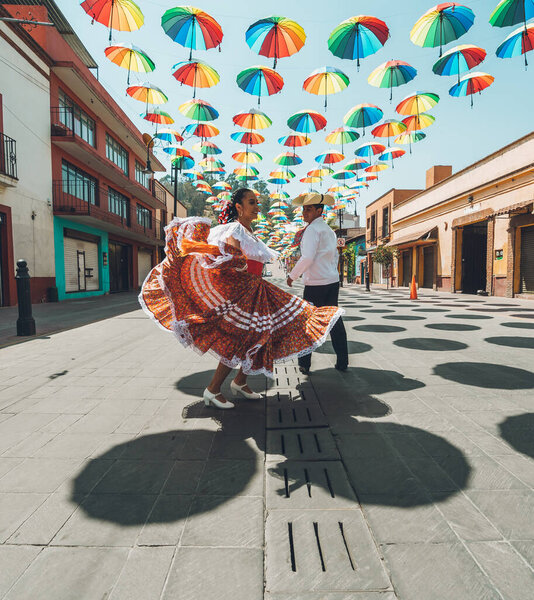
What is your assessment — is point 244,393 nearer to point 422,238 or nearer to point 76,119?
point 76,119

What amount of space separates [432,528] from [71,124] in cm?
2053

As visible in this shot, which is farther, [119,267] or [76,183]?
[119,267]

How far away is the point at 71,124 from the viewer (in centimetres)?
1703

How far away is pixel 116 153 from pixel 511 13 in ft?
71.3

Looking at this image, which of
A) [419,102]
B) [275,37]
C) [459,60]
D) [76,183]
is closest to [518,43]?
[459,60]

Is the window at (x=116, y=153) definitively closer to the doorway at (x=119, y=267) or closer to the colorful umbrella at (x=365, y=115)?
the doorway at (x=119, y=267)

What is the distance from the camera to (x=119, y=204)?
24031 mm

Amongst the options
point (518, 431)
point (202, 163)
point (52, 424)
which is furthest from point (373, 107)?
point (52, 424)

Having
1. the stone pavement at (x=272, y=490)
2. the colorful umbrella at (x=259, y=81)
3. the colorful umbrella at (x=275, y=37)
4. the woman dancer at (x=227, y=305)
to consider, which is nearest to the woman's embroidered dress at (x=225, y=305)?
the woman dancer at (x=227, y=305)

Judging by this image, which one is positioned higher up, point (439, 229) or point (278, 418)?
point (439, 229)

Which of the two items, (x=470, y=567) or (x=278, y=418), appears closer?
(x=470, y=567)

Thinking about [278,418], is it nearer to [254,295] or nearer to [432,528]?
[254,295]

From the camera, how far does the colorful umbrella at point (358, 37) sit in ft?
29.9

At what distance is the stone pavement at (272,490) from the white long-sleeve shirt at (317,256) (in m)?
1.14
